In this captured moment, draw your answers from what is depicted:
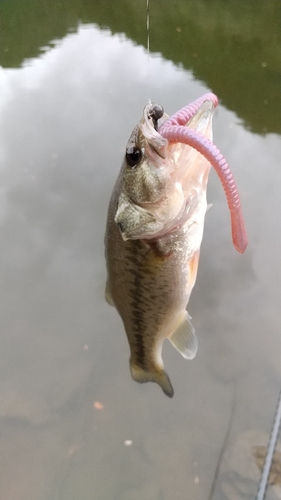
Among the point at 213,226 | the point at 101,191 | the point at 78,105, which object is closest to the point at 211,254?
the point at 213,226

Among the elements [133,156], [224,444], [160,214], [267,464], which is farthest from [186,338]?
[224,444]

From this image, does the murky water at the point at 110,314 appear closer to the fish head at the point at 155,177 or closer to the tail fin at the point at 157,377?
the tail fin at the point at 157,377

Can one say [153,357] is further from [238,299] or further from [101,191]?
[101,191]

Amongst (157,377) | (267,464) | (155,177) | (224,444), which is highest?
(155,177)

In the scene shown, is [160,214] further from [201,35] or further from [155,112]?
[201,35]

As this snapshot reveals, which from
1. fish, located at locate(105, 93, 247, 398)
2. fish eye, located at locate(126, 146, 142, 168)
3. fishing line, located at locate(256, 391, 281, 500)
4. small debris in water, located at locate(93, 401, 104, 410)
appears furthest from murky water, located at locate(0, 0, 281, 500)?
fish eye, located at locate(126, 146, 142, 168)

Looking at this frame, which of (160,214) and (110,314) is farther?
(110,314)

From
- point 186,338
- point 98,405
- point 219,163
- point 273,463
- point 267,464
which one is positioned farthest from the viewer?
point 98,405
